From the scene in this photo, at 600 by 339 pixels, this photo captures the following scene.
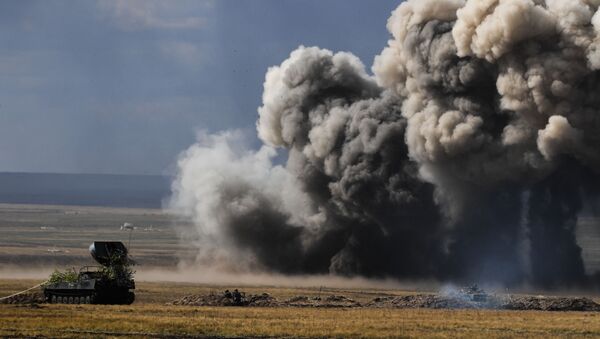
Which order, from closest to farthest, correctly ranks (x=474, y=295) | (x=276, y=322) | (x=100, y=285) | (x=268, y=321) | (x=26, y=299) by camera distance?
(x=276, y=322)
(x=268, y=321)
(x=100, y=285)
(x=26, y=299)
(x=474, y=295)

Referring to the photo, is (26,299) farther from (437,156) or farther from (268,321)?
(437,156)

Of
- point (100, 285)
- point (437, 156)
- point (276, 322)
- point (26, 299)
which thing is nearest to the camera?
point (276, 322)

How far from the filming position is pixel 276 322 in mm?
76312

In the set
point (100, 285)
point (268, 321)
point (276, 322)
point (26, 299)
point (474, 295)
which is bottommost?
point (276, 322)

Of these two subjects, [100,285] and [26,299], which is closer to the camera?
[100,285]

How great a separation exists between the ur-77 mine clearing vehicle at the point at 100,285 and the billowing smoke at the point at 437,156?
35344 mm

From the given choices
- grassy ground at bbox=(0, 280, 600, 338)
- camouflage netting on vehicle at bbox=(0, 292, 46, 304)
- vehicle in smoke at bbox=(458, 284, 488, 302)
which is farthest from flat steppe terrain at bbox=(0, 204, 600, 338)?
vehicle in smoke at bbox=(458, 284, 488, 302)

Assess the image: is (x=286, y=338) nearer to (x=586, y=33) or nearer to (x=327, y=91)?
(x=586, y=33)

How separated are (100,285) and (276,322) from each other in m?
21.0

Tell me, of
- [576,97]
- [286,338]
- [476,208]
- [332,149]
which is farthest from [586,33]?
[286,338]

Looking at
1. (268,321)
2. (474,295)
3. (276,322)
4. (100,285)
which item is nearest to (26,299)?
(100,285)

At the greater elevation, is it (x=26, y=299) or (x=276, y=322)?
(x=26, y=299)

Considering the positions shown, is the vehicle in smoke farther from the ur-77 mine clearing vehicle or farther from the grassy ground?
the ur-77 mine clearing vehicle

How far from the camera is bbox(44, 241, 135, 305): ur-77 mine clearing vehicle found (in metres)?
93.1
